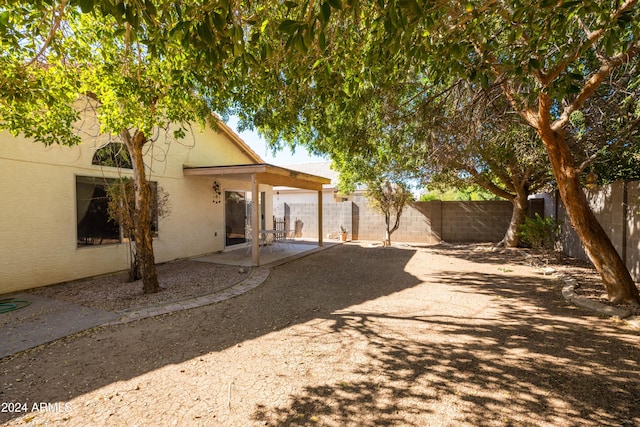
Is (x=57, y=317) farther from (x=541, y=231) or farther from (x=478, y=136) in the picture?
(x=541, y=231)

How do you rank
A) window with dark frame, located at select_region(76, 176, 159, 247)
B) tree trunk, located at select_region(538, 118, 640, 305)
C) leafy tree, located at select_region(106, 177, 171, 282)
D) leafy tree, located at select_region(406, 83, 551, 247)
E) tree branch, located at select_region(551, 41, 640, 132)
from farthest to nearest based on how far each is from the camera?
window with dark frame, located at select_region(76, 176, 159, 247) < leafy tree, located at select_region(106, 177, 171, 282) < leafy tree, located at select_region(406, 83, 551, 247) < tree trunk, located at select_region(538, 118, 640, 305) < tree branch, located at select_region(551, 41, 640, 132)

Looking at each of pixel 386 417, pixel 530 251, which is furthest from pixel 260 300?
pixel 530 251

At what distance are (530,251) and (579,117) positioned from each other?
19.9 ft

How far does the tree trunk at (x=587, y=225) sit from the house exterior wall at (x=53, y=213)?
9.35m

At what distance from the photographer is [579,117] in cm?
634

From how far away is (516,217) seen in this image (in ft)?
38.1

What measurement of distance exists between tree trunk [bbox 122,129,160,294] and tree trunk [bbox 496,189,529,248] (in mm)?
11644

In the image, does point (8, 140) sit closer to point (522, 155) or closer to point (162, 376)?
point (162, 376)

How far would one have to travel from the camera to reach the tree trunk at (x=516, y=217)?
11.4 m

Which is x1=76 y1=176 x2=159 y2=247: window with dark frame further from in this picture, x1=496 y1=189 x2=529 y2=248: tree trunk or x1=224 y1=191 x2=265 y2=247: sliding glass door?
x1=496 y1=189 x2=529 y2=248: tree trunk

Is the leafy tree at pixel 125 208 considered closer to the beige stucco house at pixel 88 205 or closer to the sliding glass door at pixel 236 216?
the beige stucco house at pixel 88 205

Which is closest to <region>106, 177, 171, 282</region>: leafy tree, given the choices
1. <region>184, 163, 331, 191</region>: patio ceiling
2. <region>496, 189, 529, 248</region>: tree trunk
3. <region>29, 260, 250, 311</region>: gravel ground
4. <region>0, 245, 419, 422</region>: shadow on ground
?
<region>29, 260, 250, 311</region>: gravel ground

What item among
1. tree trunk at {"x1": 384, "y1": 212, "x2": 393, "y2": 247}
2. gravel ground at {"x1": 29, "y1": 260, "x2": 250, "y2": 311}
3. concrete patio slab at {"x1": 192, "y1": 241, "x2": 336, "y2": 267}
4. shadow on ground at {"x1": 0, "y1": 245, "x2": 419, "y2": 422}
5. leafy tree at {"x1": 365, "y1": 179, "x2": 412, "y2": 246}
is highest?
leafy tree at {"x1": 365, "y1": 179, "x2": 412, "y2": 246}

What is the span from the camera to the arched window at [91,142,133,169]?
24.9ft
